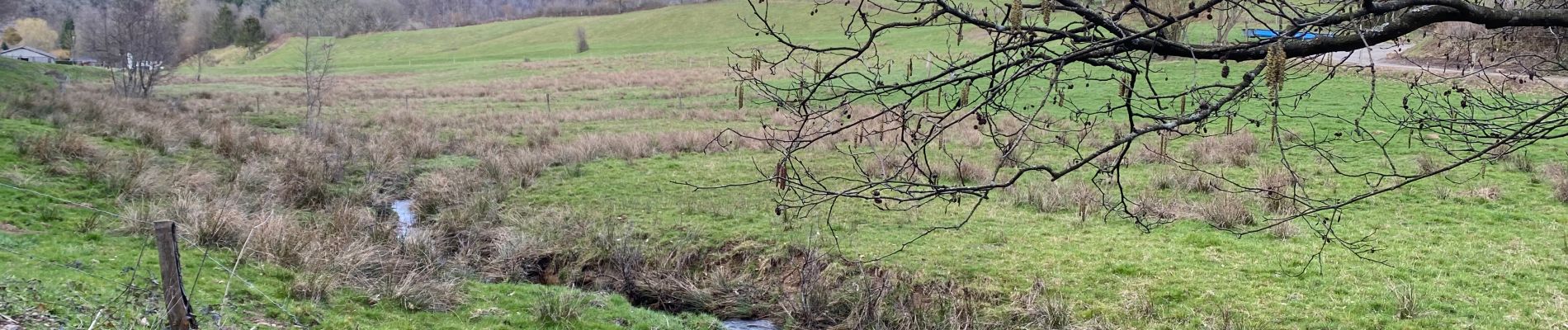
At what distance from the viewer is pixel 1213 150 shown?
666 inches

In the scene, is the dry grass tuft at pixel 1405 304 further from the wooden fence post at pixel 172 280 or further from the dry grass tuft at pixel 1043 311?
the wooden fence post at pixel 172 280

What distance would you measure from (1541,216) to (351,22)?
105980 millimetres

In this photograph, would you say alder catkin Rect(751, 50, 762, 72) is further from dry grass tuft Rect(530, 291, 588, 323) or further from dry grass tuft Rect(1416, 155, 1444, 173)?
dry grass tuft Rect(1416, 155, 1444, 173)

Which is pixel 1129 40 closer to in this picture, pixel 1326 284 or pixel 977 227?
pixel 1326 284

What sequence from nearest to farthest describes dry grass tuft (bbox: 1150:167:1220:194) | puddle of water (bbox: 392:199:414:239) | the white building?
puddle of water (bbox: 392:199:414:239) → dry grass tuft (bbox: 1150:167:1220:194) → the white building

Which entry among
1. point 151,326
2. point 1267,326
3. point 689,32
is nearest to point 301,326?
point 151,326

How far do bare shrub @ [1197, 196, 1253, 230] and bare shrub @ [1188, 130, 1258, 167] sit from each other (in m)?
4.57

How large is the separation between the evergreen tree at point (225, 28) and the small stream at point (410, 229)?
267ft

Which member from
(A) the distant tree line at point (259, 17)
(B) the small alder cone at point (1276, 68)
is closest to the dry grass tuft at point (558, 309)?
(B) the small alder cone at point (1276, 68)

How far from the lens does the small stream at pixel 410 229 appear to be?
9.36 m

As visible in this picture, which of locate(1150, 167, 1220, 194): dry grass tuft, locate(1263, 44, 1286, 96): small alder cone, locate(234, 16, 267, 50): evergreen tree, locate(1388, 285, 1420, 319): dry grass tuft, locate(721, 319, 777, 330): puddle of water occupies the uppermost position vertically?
locate(234, 16, 267, 50): evergreen tree

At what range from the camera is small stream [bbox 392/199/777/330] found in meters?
9.36

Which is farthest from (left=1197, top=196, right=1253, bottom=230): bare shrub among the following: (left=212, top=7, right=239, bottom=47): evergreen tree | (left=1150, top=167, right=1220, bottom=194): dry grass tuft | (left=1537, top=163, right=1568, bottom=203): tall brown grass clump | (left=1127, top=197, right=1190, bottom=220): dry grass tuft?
(left=212, top=7, right=239, bottom=47): evergreen tree

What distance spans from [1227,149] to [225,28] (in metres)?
91.6
